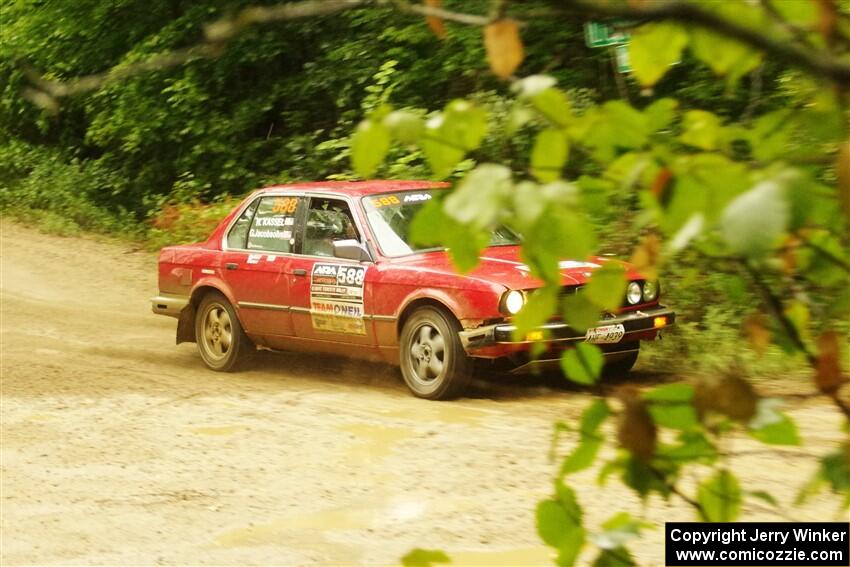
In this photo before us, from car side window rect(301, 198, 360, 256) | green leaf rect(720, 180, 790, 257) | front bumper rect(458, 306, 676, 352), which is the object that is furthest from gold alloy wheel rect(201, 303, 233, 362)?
green leaf rect(720, 180, 790, 257)

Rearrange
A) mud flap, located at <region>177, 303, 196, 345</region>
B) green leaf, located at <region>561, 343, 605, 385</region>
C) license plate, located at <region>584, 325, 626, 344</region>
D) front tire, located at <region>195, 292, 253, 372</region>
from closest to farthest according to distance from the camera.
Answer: green leaf, located at <region>561, 343, 605, 385</region> < license plate, located at <region>584, 325, 626, 344</region> < front tire, located at <region>195, 292, 253, 372</region> < mud flap, located at <region>177, 303, 196, 345</region>

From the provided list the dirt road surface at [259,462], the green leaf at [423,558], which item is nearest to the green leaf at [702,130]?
the green leaf at [423,558]

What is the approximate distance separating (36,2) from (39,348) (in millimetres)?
13458

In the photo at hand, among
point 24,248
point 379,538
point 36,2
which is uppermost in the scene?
point 36,2

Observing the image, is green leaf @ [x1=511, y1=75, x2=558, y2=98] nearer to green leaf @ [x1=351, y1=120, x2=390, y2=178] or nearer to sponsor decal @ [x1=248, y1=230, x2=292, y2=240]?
green leaf @ [x1=351, y1=120, x2=390, y2=178]

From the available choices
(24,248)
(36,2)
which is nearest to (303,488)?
(24,248)

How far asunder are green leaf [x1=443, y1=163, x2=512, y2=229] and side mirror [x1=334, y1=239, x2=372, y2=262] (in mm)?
7906

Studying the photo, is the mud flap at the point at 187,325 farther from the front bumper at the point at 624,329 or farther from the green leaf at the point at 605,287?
the green leaf at the point at 605,287

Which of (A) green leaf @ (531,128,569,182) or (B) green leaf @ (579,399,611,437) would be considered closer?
(A) green leaf @ (531,128,569,182)

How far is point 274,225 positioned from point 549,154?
8904 mm

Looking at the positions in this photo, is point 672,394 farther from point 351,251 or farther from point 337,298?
point 337,298

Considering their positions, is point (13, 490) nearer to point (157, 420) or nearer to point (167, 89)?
point (157, 420)

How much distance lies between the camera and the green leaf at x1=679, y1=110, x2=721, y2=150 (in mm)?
1314

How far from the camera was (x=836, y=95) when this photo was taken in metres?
1.15
